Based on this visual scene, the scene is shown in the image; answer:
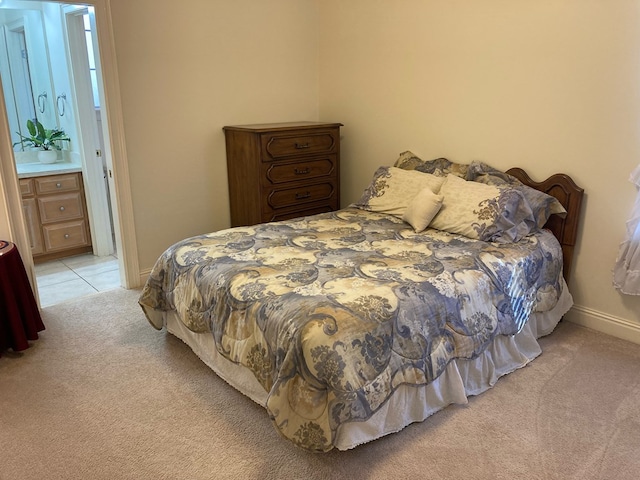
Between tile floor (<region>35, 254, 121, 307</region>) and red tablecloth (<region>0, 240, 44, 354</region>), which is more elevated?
red tablecloth (<region>0, 240, 44, 354</region>)

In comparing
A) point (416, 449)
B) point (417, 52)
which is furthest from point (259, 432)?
point (417, 52)

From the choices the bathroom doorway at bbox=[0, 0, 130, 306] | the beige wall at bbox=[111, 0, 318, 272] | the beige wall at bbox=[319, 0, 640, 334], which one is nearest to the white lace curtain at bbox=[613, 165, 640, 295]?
the beige wall at bbox=[319, 0, 640, 334]

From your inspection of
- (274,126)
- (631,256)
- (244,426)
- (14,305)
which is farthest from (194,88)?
(631,256)

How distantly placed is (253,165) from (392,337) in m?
2.09

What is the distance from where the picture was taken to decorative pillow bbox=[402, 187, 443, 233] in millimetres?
3088

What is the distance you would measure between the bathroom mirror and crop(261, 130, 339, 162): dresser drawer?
219 centimetres

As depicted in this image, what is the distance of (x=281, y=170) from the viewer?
383 cm

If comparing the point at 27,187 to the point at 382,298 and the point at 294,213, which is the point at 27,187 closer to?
the point at 294,213

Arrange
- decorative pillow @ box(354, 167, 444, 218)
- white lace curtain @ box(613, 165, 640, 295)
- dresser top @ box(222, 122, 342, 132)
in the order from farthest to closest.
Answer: dresser top @ box(222, 122, 342, 132)
decorative pillow @ box(354, 167, 444, 218)
white lace curtain @ box(613, 165, 640, 295)

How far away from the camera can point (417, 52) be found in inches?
144

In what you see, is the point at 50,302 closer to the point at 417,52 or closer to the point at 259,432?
the point at 259,432

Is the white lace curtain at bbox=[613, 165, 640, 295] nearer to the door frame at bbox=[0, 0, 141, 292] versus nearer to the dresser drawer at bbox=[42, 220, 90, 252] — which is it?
the door frame at bbox=[0, 0, 141, 292]

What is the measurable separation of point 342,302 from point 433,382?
0.56 metres

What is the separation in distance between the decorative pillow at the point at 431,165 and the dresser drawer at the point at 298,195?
1.99ft
